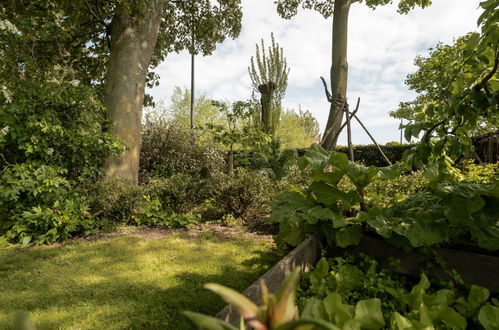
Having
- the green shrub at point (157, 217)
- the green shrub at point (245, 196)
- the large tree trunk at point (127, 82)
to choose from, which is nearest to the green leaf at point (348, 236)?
the green shrub at point (245, 196)

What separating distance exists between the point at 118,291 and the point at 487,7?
11.6 feet

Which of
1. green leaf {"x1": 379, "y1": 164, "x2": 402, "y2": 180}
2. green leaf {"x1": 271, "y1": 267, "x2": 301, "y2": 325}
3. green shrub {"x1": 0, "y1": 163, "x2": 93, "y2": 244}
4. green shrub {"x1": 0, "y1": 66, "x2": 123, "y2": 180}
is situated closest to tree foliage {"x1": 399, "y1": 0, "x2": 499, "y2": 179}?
green leaf {"x1": 379, "y1": 164, "x2": 402, "y2": 180}

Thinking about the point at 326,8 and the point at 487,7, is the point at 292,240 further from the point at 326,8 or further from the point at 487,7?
the point at 326,8

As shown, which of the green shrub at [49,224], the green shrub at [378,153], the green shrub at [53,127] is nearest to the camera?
the green shrub at [49,224]

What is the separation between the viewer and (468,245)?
1.92 meters

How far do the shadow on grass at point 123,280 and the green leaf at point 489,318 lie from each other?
6.09 ft

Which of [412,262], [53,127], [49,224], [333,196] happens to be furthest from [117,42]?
[412,262]

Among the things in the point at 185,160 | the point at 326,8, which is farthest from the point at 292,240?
the point at 326,8

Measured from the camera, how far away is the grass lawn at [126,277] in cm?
246

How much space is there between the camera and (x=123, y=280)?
3.18 meters

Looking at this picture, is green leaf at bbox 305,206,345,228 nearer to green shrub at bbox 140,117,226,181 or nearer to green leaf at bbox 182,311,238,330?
green leaf at bbox 182,311,238,330

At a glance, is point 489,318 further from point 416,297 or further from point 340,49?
point 340,49

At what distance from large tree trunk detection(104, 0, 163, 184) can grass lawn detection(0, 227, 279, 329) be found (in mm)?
2146

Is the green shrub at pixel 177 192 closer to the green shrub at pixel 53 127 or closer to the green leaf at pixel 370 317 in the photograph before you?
the green shrub at pixel 53 127
